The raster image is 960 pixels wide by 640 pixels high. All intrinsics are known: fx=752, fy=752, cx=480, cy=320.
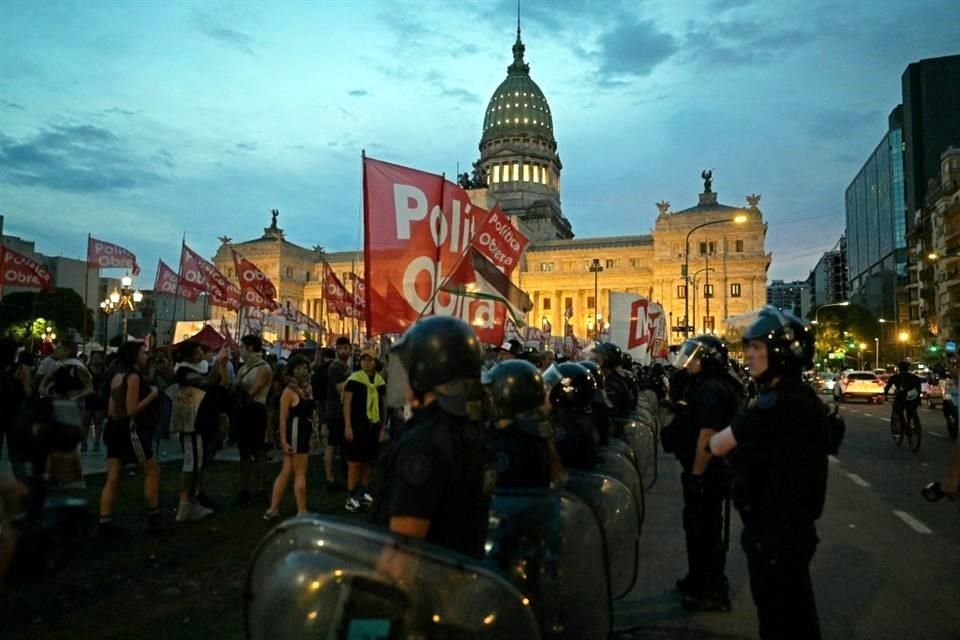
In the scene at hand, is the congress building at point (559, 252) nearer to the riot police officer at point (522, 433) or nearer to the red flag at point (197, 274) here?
the red flag at point (197, 274)

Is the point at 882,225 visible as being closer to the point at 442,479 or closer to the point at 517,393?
the point at 517,393

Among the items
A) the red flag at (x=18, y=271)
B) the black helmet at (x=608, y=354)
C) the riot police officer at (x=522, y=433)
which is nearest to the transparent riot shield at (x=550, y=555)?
the riot police officer at (x=522, y=433)

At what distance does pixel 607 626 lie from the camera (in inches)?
127

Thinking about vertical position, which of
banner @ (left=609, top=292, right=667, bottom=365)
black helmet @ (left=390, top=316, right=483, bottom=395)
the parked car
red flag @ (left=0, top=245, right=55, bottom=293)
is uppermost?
red flag @ (left=0, top=245, right=55, bottom=293)

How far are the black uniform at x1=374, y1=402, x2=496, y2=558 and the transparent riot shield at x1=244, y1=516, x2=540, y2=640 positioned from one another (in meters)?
0.22

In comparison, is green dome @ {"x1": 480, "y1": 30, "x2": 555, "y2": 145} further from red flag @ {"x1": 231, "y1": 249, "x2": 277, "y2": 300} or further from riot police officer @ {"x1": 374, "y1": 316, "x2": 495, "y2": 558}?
riot police officer @ {"x1": 374, "y1": 316, "x2": 495, "y2": 558}

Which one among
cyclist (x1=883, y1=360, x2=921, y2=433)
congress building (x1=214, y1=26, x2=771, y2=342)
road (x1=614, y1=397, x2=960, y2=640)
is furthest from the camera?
congress building (x1=214, y1=26, x2=771, y2=342)

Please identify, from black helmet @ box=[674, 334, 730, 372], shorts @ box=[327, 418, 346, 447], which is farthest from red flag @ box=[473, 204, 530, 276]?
black helmet @ box=[674, 334, 730, 372]

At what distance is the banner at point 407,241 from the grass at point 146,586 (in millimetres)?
2308

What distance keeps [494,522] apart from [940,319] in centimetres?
7418

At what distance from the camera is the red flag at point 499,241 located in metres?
8.29

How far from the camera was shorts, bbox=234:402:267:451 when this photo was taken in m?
8.61

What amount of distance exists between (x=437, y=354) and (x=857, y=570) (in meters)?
4.99

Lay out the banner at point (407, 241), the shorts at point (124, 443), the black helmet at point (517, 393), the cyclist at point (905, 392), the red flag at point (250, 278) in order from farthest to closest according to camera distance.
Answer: the red flag at point (250, 278)
the cyclist at point (905, 392)
the shorts at point (124, 443)
the banner at point (407, 241)
the black helmet at point (517, 393)
